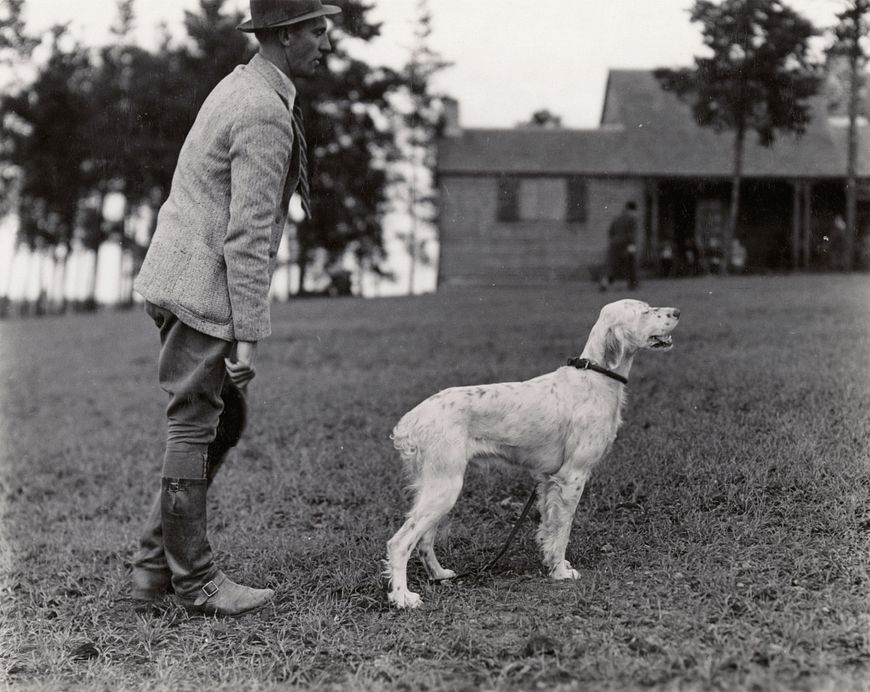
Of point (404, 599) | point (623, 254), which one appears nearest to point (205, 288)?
point (404, 599)

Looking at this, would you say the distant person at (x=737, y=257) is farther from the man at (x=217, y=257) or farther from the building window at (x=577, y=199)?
the man at (x=217, y=257)

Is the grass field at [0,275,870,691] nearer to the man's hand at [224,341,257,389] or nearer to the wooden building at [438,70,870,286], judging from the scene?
the man's hand at [224,341,257,389]

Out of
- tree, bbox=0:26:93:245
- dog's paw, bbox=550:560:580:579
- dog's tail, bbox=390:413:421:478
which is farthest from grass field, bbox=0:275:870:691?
tree, bbox=0:26:93:245

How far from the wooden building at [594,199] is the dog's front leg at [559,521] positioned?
981 centimetres

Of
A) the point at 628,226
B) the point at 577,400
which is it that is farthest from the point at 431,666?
the point at 628,226

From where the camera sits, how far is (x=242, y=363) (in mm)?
3963

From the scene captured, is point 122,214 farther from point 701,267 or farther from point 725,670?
point 725,670

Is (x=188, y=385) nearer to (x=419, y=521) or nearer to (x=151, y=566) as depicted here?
(x=151, y=566)

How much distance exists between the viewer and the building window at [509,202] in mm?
21203

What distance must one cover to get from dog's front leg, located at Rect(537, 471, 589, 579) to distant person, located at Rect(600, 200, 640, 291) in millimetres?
6222

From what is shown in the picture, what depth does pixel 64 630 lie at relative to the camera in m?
4.22

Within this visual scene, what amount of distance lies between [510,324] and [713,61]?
551 centimetres

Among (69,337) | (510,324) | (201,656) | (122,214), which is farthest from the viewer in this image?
(122,214)

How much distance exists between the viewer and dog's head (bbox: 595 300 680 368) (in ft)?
14.0
